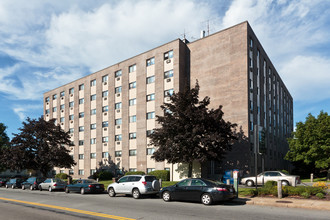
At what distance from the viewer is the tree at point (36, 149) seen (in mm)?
35938

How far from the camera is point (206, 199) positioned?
45.8ft

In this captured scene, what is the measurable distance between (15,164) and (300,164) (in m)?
45.4

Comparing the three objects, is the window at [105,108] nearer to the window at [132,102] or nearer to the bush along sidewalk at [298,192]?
the window at [132,102]

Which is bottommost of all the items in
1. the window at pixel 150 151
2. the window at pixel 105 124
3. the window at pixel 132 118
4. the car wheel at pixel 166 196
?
the car wheel at pixel 166 196

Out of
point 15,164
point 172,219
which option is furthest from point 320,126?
point 15,164

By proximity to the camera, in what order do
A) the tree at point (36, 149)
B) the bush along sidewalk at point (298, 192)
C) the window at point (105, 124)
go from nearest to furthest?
1. the bush along sidewalk at point (298, 192)
2. the tree at point (36, 149)
3. the window at point (105, 124)

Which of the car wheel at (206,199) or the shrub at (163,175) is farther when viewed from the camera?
the shrub at (163,175)

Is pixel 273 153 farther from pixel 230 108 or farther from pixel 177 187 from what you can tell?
pixel 177 187

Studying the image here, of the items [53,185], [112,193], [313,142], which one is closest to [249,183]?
[112,193]

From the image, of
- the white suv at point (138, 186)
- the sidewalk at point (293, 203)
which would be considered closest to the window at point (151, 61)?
the white suv at point (138, 186)

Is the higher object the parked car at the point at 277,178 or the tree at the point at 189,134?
the tree at the point at 189,134

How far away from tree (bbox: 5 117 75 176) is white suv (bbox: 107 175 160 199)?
20.4 meters

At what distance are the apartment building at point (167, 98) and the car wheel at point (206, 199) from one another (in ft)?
48.0

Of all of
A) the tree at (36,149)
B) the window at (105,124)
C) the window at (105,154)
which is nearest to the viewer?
the tree at (36,149)
